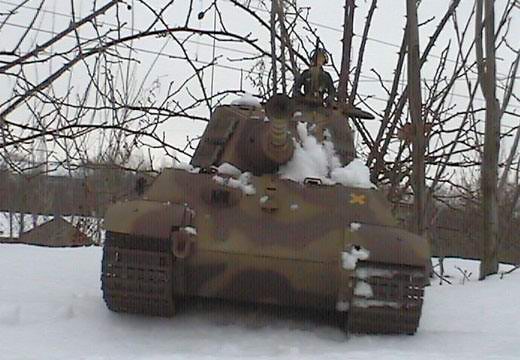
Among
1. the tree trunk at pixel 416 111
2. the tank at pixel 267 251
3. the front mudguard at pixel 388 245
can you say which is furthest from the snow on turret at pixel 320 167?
the tree trunk at pixel 416 111

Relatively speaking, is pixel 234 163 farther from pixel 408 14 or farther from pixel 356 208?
pixel 408 14

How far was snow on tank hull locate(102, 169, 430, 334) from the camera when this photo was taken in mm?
4203

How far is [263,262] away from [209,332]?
502mm

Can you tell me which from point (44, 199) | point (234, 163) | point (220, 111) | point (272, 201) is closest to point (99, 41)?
point (220, 111)

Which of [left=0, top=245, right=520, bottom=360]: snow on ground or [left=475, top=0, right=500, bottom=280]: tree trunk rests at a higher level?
[left=475, top=0, right=500, bottom=280]: tree trunk

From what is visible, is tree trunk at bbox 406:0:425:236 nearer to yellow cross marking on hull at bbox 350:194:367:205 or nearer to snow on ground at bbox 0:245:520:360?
snow on ground at bbox 0:245:520:360

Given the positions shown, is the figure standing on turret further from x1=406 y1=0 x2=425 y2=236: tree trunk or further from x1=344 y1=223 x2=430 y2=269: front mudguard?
x1=344 y1=223 x2=430 y2=269: front mudguard

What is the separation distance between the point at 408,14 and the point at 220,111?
2.51 metres

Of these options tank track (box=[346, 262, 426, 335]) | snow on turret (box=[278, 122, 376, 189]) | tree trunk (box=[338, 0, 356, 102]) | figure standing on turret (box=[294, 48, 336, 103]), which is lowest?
tank track (box=[346, 262, 426, 335])

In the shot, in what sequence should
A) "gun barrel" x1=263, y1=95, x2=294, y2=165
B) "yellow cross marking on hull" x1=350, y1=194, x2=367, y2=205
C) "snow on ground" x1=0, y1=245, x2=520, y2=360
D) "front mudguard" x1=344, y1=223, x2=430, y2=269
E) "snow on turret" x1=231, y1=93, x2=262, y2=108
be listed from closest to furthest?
Result: "snow on ground" x1=0, y1=245, x2=520, y2=360
"front mudguard" x1=344, y1=223, x2=430, y2=269
"gun barrel" x1=263, y1=95, x2=294, y2=165
"yellow cross marking on hull" x1=350, y1=194, x2=367, y2=205
"snow on turret" x1=231, y1=93, x2=262, y2=108

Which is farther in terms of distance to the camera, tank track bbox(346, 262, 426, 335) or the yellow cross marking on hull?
the yellow cross marking on hull

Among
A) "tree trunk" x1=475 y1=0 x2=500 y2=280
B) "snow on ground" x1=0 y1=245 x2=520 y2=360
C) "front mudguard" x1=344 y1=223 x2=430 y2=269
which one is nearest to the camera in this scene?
"snow on ground" x1=0 y1=245 x2=520 y2=360

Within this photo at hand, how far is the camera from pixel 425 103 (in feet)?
27.7

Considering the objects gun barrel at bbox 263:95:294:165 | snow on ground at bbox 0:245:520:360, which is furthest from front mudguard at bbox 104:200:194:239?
gun barrel at bbox 263:95:294:165
